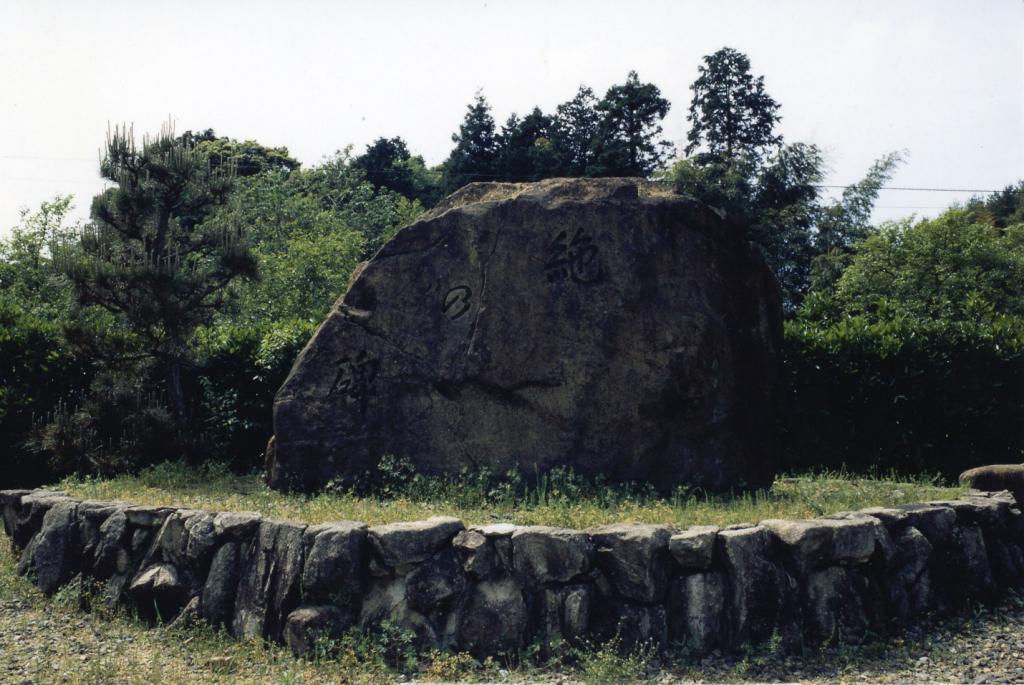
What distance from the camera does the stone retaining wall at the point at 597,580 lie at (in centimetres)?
739

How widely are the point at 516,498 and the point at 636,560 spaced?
2.33m

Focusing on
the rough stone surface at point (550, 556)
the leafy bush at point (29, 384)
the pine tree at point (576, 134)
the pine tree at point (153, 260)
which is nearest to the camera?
the rough stone surface at point (550, 556)

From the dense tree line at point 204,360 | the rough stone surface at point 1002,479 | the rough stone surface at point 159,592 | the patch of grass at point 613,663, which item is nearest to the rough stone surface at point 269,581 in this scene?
the rough stone surface at point 159,592

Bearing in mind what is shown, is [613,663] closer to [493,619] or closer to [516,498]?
[493,619]

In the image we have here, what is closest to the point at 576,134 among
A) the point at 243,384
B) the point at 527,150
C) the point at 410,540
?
the point at 527,150

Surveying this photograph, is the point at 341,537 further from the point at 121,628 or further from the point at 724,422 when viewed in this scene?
the point at 724,422

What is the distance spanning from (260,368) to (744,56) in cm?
2502

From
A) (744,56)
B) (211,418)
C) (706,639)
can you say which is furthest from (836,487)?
(744,56)

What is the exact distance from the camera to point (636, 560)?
24.2 feet

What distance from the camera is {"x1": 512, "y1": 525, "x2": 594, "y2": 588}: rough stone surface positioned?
7.45 meters

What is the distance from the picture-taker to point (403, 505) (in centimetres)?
938

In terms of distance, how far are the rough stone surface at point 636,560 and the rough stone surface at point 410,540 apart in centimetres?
119

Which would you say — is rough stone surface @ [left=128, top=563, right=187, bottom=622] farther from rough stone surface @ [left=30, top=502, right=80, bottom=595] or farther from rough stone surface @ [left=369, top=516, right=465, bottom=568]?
rough stone surface @ [left=369, top=516, right=465, bottom=568]

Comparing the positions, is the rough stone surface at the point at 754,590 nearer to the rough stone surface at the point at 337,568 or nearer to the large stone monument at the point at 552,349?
the large stone monument at the point at 552,349
